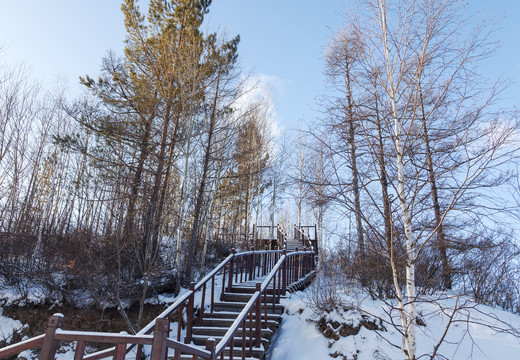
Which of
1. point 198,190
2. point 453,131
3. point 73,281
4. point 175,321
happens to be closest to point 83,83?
point 198,190

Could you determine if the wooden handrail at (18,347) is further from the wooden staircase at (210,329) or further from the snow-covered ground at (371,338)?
the snow-covered ground at (371,338)

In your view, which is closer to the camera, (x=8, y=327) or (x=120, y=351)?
(x=120, y=351)

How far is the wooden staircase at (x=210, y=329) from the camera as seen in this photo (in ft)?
8.00

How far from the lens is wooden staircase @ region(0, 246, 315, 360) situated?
2439 mm

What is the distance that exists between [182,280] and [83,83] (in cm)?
709

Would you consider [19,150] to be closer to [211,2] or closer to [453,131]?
[211,2]

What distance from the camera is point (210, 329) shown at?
5.56 m

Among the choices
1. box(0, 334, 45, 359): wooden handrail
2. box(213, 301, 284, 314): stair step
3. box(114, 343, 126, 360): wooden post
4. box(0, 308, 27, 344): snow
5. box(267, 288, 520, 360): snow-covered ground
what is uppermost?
box(0, 334, 45, 359): wooden handrail

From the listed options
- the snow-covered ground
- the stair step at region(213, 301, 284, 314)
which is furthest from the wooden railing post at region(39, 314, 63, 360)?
the stair step at region(213, 301, 284, 314)

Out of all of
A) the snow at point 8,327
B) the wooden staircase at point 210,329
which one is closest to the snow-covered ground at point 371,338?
the wooden staircase at point 210,329

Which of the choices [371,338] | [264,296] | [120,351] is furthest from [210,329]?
[120,351]

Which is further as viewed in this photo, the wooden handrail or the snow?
the snow

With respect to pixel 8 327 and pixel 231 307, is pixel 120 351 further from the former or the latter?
pixel 8 327

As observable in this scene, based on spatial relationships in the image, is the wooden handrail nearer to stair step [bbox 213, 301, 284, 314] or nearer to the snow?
stair step [bbox 213, 301, 284, 314]
